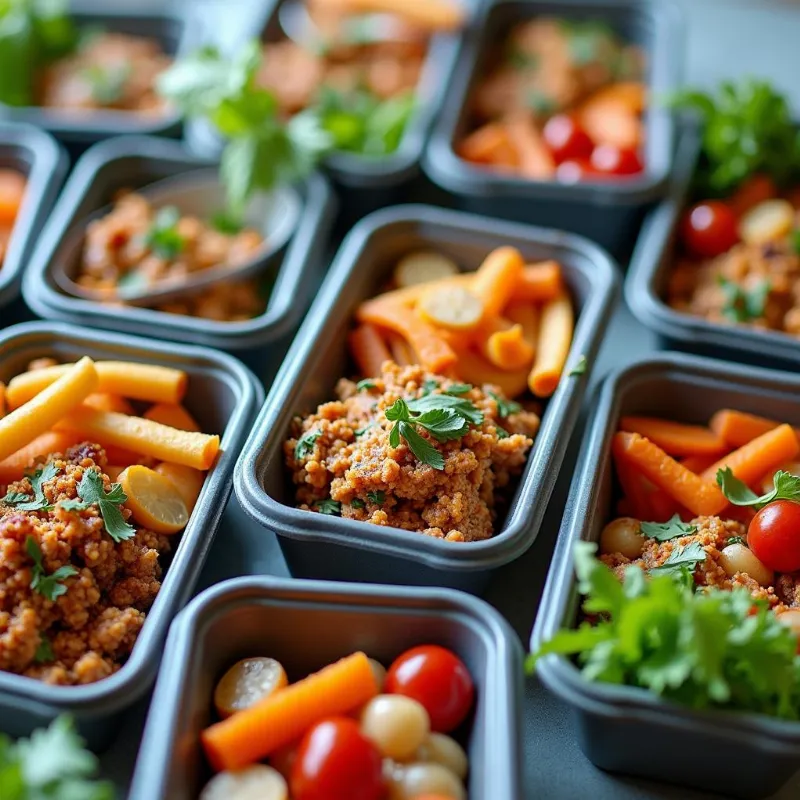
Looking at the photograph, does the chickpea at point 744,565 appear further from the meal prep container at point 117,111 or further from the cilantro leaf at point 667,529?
the meal prep container at point 117,111

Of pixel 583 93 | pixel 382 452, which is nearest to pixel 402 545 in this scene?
pixel 382 452

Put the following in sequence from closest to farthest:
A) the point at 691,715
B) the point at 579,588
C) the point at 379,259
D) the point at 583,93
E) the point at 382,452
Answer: the point at 691,715 → the point at 579,588 → the point at 382,452 → the point at 379,259 → the point at 583,93

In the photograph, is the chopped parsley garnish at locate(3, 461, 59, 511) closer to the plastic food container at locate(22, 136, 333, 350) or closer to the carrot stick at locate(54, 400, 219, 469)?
the carrot stick at locate(54, 400, 219, 469)

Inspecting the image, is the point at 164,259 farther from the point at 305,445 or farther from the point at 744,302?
the point at 744,302

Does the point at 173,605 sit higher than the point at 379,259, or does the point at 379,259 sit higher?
the point at 379,259

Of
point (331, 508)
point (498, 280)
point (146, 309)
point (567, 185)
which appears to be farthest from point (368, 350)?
point (567, 185)

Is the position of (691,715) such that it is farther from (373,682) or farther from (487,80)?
(487,80)
